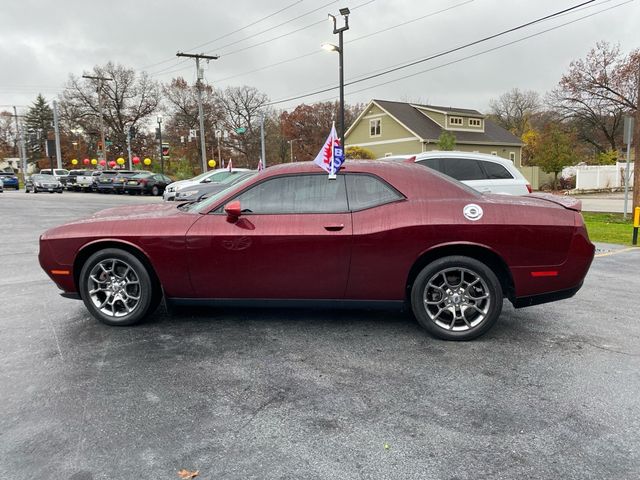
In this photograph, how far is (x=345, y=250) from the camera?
13.6 feet

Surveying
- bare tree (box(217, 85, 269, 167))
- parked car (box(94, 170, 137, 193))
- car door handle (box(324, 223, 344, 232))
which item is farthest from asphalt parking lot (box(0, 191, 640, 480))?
bare tree (box(217, 85, 269, 167))

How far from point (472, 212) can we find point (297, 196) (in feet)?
5.06

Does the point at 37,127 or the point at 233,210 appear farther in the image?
the point at 37,127

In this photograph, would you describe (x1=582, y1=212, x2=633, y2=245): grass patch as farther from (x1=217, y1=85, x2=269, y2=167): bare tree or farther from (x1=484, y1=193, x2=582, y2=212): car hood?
(x1=217, y1=85, x2=269, y2=167): bare tree

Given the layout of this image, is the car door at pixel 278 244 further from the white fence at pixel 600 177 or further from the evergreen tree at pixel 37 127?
the evergreen tree at pixel 37 127

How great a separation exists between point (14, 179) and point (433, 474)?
5165cm

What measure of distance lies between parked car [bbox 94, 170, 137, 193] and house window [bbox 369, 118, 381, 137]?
68.3 feet

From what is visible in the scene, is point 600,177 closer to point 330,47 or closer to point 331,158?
point 330,47

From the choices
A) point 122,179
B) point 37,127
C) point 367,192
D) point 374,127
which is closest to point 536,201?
point 367,192

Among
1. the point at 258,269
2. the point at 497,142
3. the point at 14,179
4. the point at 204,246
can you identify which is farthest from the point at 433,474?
the point at 14,179

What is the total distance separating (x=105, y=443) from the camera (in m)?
2.65

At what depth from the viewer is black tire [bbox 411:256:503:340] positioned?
4.08m

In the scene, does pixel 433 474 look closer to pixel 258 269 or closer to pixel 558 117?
Result: pixel 258 269

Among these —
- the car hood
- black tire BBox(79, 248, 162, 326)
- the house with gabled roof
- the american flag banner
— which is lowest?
black tire BBox(79, 248, 162, 326)
